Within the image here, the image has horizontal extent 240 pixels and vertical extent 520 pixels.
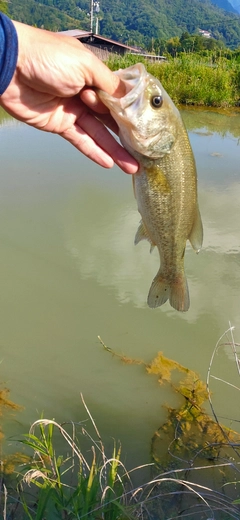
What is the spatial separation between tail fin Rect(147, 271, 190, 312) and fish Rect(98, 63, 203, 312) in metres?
0.03

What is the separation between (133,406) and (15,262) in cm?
187

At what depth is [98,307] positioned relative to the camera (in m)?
3.71

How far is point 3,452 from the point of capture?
7.95 ft

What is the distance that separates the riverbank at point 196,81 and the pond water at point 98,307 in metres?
8.82

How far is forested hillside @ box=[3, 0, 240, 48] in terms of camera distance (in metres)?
105

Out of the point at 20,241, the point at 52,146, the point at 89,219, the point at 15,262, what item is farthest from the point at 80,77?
the point at 52,146

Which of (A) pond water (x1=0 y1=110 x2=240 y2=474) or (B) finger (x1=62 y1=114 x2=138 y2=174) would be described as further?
(A) pond water (x1=0 y1=110 x2=240 y2=474)

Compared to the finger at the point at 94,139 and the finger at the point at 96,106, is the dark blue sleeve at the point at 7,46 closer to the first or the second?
the finger at the point at 96,106

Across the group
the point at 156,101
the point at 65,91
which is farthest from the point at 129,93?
the point at 65,91

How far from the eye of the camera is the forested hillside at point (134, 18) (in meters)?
105

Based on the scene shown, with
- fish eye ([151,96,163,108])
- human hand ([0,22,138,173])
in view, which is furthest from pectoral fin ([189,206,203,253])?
fish eye ([151,96,163,108])

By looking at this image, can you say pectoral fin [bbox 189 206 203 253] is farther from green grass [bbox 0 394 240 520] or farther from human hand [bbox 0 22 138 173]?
green grass [bbox 0 394 240 520]

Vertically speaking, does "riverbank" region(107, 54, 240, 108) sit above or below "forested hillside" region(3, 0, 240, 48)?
below

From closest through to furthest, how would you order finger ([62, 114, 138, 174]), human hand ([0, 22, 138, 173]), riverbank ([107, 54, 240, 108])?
1. human hand ([0, 22, 138, 173])
2. finger ([62, 114, 138, 174])
3. riverbank ([107, 54, 240, 108])
